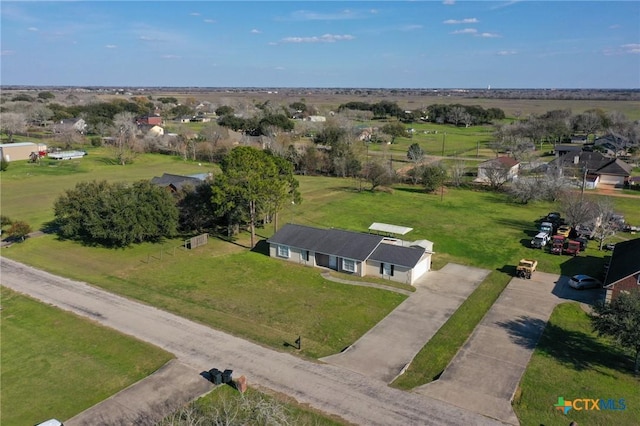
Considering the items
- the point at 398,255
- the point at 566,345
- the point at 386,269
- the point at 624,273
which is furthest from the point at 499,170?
the point at 566,345

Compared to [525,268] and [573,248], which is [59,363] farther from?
[573,248]

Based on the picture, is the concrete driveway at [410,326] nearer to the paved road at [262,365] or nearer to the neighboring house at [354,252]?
the paved road at [262,365]

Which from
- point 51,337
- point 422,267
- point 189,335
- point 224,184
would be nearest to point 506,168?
point 422,267

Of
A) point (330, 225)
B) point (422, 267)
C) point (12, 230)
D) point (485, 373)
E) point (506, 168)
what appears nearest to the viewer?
point (485, 373)

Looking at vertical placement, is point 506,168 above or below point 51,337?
above

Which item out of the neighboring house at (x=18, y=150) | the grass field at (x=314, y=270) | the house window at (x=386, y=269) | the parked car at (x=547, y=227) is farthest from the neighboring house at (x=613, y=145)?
the neighboring house at (x=18, y=150)

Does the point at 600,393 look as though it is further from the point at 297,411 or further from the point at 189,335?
the point at 189,335

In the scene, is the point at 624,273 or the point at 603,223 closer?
the point at 624,273
